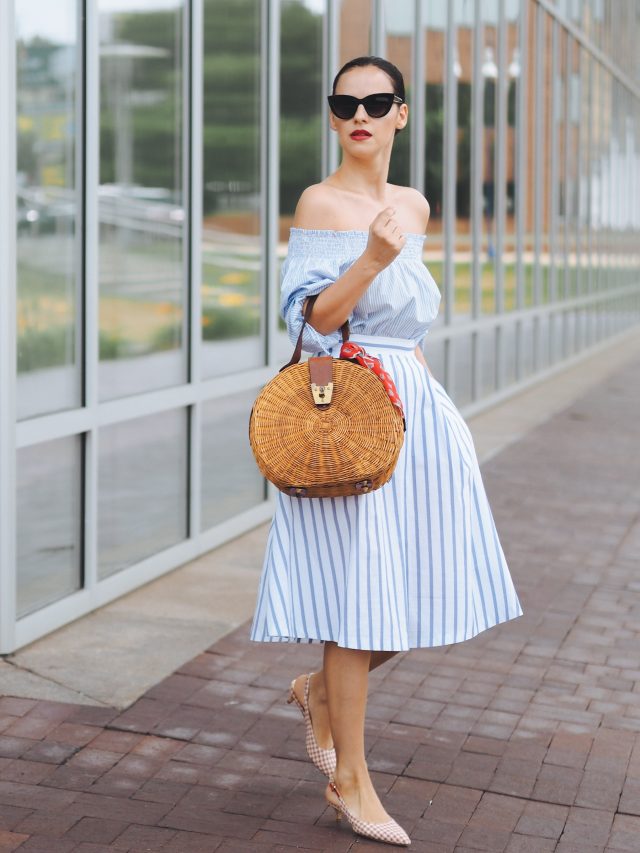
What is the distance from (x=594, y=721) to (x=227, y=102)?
3694 mm

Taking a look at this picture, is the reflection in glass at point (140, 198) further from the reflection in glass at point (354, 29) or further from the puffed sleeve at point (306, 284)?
the puffed sleeve at point (306, 284)

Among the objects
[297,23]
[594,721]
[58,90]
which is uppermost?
[297,23]

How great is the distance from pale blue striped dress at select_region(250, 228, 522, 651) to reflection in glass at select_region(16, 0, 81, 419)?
6.61ft

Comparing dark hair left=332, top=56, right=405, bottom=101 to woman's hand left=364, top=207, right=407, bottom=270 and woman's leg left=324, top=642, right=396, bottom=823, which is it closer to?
woman's hand left=364, top=207, right=407, bottom=270

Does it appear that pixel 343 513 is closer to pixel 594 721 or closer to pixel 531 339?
pixel 594 721

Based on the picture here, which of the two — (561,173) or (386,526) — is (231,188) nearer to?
(386,526)

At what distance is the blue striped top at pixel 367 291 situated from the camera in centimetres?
324

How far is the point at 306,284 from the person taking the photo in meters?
3.23

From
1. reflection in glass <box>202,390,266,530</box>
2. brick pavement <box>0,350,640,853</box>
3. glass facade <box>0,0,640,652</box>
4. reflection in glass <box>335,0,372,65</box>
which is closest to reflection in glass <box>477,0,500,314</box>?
glass facade <box>0,0,640,652</box>

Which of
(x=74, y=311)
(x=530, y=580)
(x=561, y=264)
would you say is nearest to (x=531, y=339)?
(x=561, y=264)

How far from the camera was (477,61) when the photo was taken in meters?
12.3

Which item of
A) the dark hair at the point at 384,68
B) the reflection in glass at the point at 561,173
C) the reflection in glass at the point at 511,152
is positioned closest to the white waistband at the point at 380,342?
the dark hair at the point at 384,68

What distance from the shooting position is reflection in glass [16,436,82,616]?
17.0 feet

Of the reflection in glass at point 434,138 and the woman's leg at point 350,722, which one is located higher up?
the reflection in glass at point 434,138
